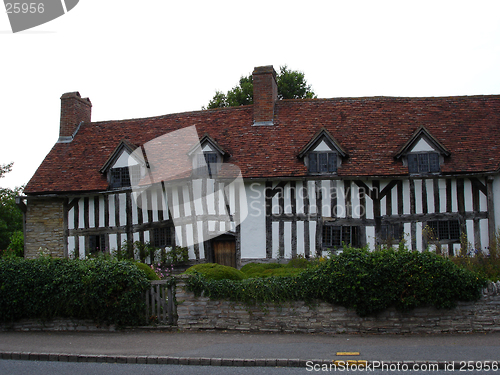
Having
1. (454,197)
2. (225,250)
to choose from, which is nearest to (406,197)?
(454,197)

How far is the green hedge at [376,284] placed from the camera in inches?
359

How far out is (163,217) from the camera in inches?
655

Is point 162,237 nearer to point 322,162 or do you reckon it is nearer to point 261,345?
point 322,162

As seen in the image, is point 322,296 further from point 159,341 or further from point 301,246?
point 301,246

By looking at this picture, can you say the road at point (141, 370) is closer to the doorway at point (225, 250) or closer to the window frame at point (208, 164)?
the doorway at point (225, 250)

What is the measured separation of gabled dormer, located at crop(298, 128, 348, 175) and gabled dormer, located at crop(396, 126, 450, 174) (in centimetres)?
203

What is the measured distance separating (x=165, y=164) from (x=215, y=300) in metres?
8.45

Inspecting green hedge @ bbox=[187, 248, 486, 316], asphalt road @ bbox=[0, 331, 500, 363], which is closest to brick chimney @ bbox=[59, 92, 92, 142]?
asphalt road @ bbox=[0, 331, 500, 363]

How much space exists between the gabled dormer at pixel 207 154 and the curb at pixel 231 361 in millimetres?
9235

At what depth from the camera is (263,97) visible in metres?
18.6

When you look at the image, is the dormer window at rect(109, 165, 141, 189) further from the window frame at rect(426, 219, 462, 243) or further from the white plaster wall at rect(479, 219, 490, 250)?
the white plaster wall at rect(479, 219, 490, 250)

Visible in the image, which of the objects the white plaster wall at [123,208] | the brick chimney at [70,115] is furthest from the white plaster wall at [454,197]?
the brick chimney at [70,115]

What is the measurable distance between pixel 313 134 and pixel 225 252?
5403mm

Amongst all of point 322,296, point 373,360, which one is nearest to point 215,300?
point 322,296
